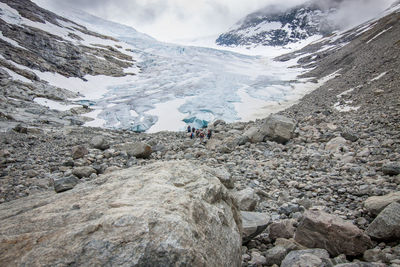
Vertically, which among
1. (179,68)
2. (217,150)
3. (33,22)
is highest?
(33,22)

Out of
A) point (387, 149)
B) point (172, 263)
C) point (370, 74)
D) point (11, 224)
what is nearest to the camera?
point (172, 263)

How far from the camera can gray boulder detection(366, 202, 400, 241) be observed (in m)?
2.71

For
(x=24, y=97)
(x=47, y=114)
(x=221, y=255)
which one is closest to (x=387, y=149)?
(x=221, y=255)

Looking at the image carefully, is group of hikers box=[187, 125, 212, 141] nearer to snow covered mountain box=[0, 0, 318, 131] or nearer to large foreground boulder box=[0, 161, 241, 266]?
snow covered mountain box=[0, 0, 318, 131]

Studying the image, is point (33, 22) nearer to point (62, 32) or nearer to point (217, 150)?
point (62, 32)

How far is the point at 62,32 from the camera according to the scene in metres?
51.4

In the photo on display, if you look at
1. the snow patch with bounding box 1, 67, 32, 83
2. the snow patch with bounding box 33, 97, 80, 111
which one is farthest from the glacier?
the snow patch with bounding box 1, 67, 32, 83

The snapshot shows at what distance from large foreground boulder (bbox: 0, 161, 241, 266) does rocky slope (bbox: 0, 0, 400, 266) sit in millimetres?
12

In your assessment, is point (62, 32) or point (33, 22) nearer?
point (33, 22)

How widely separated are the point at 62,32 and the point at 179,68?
2967 centimetres

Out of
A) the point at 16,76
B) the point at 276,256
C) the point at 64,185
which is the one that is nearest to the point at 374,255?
the point at 276,256

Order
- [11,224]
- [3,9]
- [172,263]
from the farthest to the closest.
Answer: [3,9] < [11,224] < [172,263]

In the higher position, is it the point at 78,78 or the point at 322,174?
the point at 78,78

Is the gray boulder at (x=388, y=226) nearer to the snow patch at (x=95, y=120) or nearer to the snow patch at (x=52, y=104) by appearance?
the snow patch at (x=95, y=120)
